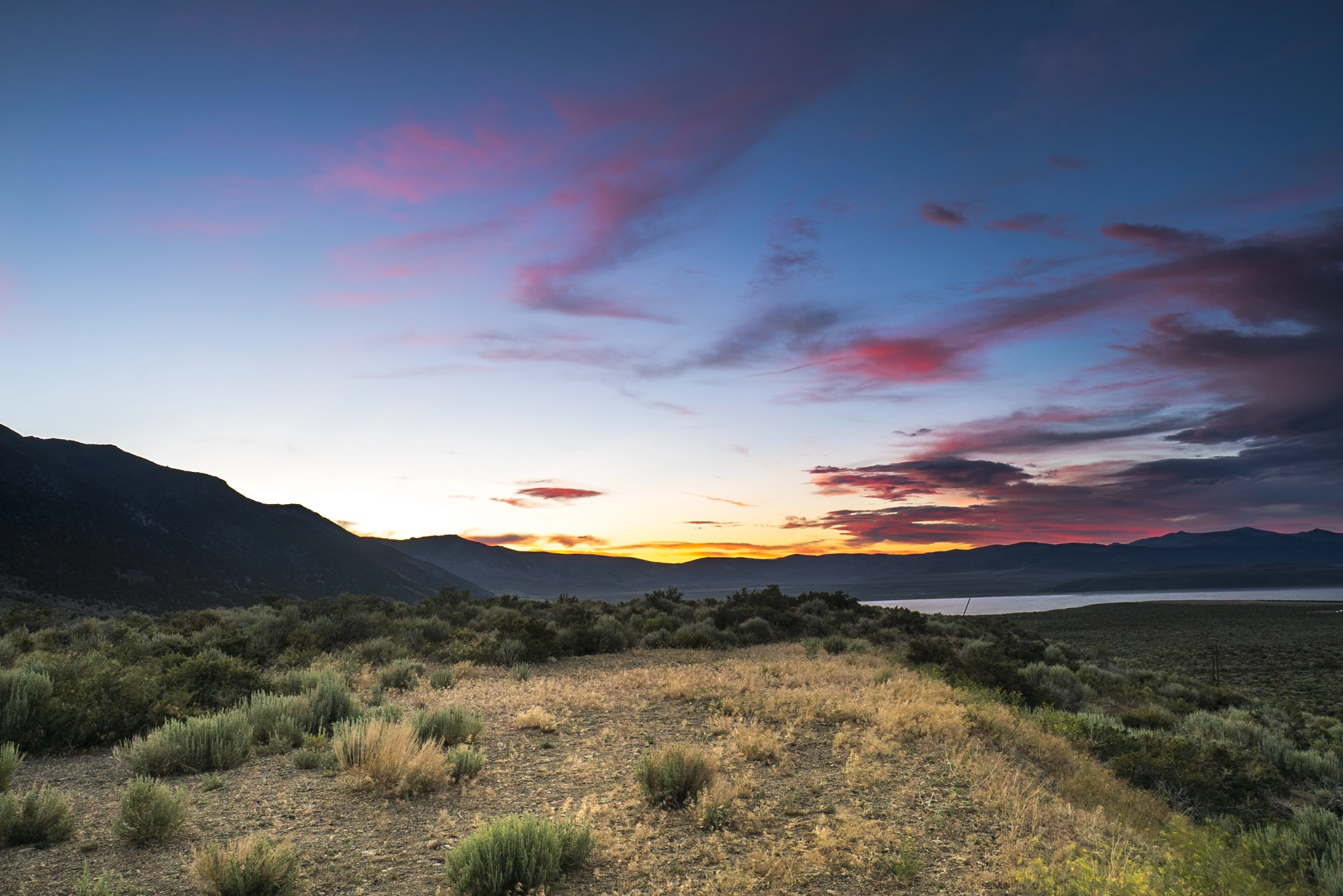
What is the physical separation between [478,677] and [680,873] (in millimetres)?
10889

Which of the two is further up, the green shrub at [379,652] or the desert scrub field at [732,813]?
the desert scrub field at [732,813]

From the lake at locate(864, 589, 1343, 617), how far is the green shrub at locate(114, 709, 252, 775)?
126 metres

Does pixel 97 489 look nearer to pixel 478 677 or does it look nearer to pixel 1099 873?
pixel 478 677

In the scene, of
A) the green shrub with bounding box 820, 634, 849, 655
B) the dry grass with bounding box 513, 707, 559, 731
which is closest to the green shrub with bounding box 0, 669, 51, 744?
the dry grass with bounding box 513, 707, 559, 731

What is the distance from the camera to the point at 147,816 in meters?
6.01

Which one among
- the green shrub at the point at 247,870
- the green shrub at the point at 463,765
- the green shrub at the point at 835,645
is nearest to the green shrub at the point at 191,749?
the green shrub at the point at 463,765

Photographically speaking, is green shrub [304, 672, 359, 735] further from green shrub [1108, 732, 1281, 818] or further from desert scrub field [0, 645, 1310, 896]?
green shrub [1108, 732, 1281, 818]

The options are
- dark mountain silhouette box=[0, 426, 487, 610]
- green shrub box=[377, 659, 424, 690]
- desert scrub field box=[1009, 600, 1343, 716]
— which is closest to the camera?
green shrub box=[377, 659, 424, 690]

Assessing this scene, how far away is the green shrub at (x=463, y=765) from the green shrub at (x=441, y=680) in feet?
20.1

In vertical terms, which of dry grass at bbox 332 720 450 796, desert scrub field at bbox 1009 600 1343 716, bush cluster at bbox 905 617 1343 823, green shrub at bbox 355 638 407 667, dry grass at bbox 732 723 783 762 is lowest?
desert scrub field at bbox 1009 600 1343 716

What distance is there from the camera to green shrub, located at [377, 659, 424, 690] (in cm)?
1405

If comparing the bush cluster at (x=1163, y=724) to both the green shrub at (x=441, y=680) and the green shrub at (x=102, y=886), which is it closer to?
the green shrub at (x=441, y=680)

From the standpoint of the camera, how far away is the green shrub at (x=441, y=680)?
14.1 m

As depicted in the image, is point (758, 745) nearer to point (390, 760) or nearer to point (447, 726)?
point (447, 726)
